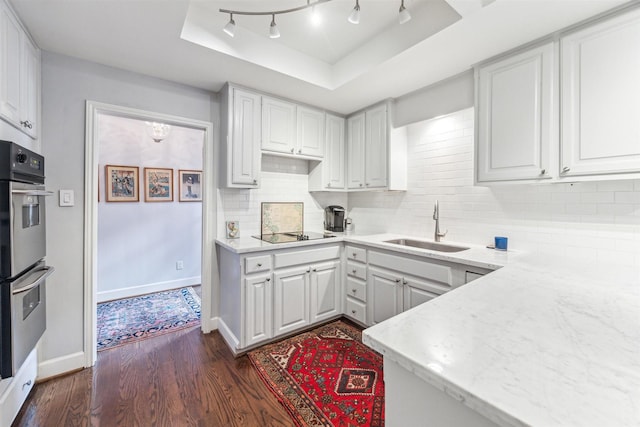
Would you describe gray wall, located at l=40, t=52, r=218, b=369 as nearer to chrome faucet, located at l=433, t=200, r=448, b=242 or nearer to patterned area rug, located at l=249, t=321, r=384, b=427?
patterned area rug, located at l=249, t=321, r=384, b=427

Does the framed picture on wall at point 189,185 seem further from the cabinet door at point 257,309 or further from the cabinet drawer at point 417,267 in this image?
the cabinet drawer at point 417,267

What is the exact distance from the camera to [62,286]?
6.85 ft

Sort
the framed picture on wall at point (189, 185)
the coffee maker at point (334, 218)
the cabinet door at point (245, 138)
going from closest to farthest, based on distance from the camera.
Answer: the cabinet door at point (245, 138) → the coffee maker at point (334, 218) → the framed picture on wall at point (189, 185)

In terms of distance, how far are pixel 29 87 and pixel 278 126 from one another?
5.94 ft

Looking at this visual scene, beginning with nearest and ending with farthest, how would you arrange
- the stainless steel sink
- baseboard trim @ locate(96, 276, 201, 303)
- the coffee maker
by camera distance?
the stainless steel sink, the coffee maker, baseboard trim @ locate(96, 276, 201, 303)

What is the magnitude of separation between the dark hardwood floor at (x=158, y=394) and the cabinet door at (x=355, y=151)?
2173 millimetres

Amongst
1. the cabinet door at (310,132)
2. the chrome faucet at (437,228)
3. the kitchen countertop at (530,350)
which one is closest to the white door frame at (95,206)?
the cabinet door at (310,132)

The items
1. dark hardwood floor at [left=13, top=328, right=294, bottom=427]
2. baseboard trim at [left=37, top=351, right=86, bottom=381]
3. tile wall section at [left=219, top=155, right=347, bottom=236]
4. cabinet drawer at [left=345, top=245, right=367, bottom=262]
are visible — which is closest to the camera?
dark hardwood floor at [left=13, top=328, right=294, bottom=427]

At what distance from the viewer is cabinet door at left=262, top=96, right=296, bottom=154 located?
2.74 meters

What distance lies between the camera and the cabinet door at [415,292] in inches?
84.7

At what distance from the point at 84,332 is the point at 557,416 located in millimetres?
2889

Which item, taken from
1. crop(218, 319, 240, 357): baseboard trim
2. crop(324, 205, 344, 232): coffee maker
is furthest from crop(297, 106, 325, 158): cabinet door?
crop(218, 319, 240, 357): baseboard trim

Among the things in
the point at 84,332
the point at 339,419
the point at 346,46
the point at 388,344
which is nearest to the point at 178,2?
the point at 346,46

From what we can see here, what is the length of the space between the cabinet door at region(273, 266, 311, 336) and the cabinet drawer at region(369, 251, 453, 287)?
2.25ft
